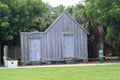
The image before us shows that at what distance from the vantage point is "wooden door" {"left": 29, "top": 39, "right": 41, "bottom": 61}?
113 feet

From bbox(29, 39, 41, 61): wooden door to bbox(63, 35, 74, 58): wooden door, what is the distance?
2391 mm

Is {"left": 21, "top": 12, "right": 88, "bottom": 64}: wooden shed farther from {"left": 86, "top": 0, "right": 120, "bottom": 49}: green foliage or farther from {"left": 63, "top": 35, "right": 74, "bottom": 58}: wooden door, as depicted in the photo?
{"left": 86, "top": 0, "right": 120, "bottom": 49}: green foliage

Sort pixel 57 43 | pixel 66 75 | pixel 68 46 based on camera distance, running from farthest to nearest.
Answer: pixel 68 46 < pixel 57 43 < pixel 66 75

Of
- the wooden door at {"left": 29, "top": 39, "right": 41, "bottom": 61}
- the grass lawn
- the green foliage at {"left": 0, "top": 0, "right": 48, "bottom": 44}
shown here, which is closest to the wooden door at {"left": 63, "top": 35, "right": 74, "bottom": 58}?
the wooden door at {"left": 29, "top": 39, "right": 41, "bottom": 61}

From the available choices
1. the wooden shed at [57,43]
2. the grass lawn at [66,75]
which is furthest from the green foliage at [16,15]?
the grass lawn at [66,75]

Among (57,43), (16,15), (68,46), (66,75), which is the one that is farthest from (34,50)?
(66,75)

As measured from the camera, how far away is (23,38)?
3422cm

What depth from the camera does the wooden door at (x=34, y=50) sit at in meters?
34.3

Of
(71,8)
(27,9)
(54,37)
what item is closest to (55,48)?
(54,37)

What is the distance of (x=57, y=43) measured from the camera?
115ft

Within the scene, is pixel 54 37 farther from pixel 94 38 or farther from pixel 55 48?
pixel 94 38

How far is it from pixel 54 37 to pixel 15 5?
175 inches

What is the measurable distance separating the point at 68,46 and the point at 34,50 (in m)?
3.19

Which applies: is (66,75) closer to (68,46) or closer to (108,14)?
(68,46)
